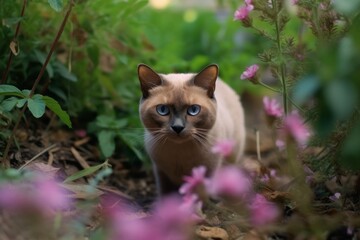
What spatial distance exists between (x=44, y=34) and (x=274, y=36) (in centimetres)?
131

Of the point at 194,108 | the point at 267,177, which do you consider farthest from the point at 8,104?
the point at 267,177

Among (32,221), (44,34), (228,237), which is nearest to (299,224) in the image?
(228,237)

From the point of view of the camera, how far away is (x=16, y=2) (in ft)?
7.93

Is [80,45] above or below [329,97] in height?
below

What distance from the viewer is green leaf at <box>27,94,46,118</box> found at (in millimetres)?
1968

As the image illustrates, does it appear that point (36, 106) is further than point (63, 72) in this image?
No

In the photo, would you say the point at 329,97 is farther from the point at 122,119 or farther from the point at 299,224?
the point at 122,119

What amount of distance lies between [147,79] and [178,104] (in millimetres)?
218

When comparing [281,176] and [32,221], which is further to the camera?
[281,176]

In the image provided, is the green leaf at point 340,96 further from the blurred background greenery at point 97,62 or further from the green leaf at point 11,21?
the green leaf at point 11,21

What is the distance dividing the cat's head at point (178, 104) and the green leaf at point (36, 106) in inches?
21.8

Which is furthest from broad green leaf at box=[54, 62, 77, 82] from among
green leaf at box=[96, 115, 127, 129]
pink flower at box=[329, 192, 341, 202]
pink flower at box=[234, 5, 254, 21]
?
pink flower at box=[329, 192, 341, 202]

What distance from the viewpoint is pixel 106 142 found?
2.72 m

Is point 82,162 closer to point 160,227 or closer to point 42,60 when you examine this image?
point 42,60
